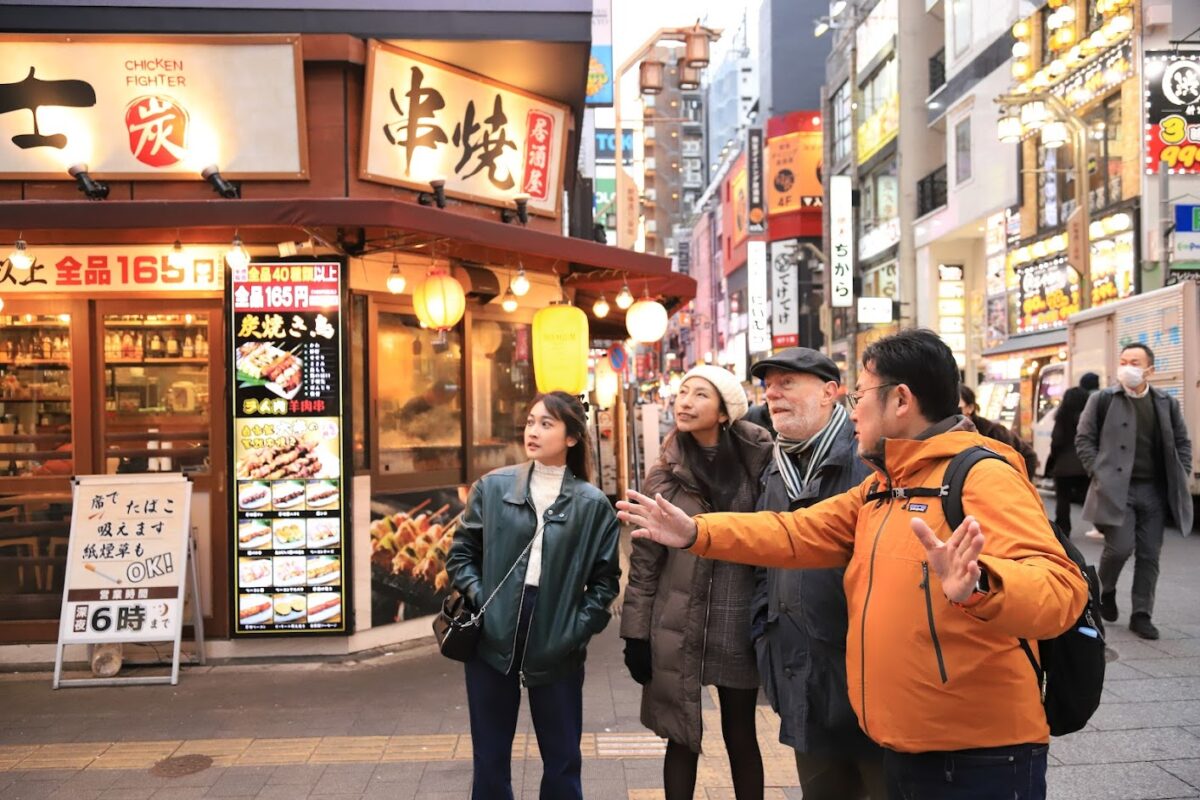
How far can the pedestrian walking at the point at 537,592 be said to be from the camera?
380 centimetres

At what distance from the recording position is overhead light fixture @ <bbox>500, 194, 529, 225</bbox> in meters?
9.03

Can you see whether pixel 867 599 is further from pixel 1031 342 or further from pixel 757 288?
pixel 757 288

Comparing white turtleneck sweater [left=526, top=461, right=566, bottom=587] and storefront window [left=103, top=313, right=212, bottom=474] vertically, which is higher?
storefront window [left=103, top=313, right=212, bottom=474]

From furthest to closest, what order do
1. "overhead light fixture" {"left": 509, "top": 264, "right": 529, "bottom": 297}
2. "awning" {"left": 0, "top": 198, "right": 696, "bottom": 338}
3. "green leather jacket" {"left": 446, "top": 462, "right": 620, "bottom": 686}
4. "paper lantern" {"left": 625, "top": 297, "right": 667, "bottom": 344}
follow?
1. "paper lantern" {"left": 625, "top": 297, "right": 667, "bottom": 344}
2. "overhead light fixture" {"left": 509, "top": 264, "right": 529, "bottom": 297}
3. "awning" {"left": 0, "top": 198, "right": 696, "bottom": 338}
4. "green leather jacket" {"left": 446, "top": 462, "right": 620, "bottom": 686}

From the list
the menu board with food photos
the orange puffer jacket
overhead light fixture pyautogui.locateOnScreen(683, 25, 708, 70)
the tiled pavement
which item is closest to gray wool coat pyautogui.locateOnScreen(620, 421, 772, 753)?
the tiled pavement

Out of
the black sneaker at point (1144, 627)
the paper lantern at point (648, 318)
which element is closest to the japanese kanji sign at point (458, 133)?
the paper lantern at point (648, 318)

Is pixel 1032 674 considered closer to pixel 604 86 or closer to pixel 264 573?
pixel 264 573

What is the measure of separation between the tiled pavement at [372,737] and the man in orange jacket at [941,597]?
8.28 ft

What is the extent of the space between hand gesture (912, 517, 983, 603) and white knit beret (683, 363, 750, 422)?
70.4 inches

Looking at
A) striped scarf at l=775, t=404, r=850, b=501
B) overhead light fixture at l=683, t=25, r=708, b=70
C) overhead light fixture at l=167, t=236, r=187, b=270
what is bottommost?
striped scarf at l=775, t=404, r=850, b=501

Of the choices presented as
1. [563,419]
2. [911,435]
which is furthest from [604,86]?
[911,435]

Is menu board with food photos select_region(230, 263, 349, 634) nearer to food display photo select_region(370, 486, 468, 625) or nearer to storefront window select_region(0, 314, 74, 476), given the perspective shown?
food display photo select_region(370, 486, 468, 625)

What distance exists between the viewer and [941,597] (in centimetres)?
231

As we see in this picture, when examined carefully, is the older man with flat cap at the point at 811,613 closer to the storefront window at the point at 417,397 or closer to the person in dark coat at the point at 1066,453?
the storefront window at the point at 417,397
